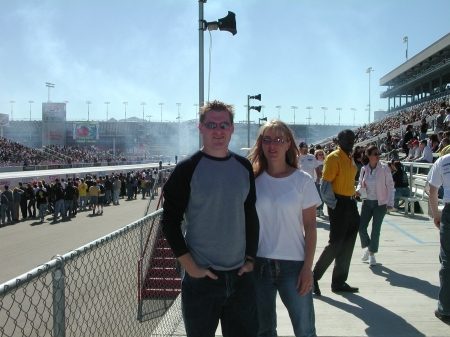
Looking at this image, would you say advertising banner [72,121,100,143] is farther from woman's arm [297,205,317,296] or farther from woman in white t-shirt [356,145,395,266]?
woman's arm [297,205,317,296]

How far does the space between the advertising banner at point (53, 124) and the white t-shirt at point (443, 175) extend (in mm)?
85525

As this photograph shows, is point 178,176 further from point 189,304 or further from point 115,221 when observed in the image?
point 115,221

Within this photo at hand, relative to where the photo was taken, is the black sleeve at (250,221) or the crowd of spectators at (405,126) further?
the crowd of spectators at (405,126)

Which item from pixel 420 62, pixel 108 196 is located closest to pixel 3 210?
pixel 108 196

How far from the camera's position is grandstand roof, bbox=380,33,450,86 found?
127ft

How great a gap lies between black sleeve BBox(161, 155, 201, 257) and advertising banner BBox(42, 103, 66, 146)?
86.1 metres

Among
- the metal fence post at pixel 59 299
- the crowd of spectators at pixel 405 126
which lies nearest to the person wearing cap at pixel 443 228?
the metal fence post at pixel 59 299

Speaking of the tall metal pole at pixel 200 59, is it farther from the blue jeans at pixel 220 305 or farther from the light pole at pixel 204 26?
the blue jeans at pixel 220 305

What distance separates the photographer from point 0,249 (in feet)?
39.7

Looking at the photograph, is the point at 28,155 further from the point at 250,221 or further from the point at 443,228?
the point at 250,221

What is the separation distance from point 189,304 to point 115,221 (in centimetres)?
1564

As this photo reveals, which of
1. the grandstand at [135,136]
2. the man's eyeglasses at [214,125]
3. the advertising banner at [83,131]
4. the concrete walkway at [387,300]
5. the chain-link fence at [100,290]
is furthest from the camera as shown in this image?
the grandstand at [135,136]

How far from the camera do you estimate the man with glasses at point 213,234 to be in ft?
7.38

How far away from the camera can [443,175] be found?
12.3ft
